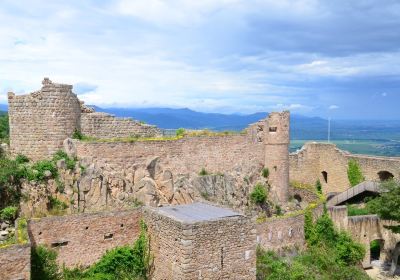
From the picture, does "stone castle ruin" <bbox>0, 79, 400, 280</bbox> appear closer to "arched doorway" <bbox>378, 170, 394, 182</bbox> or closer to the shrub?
"arched doorway" <bbox>378, 170, 394, 182</bbox>

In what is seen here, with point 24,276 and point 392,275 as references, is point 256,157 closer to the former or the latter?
point 392,275

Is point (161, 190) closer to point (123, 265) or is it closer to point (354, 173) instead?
point (123, 265)

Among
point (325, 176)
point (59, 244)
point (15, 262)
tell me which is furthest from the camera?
point (325, 176)

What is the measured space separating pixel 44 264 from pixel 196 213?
5.48 metres

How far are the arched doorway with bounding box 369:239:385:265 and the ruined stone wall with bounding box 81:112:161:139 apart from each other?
59.2ft

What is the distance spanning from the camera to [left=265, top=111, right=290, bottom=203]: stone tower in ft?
98.4

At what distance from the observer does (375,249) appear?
3466 centimetres

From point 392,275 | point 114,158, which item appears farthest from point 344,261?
point 114,158

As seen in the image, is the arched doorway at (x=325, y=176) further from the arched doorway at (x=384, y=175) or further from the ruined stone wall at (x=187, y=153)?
the ruined stone wall at (x=187, y=153)

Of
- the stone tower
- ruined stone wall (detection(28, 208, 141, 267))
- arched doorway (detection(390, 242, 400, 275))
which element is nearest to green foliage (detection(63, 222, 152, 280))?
ruined stone wall (detection(28, 208, 141, 267))

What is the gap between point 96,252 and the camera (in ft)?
57.7

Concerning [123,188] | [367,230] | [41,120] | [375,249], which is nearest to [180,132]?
[123,188]

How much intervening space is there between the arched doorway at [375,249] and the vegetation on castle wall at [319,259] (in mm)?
5243

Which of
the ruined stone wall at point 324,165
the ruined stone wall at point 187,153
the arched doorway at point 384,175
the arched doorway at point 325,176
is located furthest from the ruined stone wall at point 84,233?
the arched doorway at point 325,176
